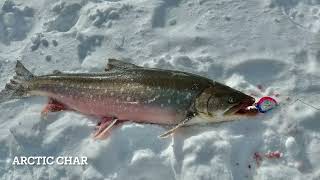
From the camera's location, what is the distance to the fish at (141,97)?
5.20 meters

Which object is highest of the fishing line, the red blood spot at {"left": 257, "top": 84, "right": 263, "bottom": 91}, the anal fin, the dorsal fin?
the dorsal fin

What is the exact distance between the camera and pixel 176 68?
6246mm

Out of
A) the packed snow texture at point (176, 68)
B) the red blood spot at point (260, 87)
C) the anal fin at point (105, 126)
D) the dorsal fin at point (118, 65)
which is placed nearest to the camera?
the packed snow texture at point (176, 68)

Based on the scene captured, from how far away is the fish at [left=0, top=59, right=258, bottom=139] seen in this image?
5.20 metres

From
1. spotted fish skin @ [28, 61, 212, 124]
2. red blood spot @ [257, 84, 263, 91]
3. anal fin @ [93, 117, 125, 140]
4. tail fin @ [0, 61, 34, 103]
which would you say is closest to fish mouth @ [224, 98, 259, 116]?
spotted fish skin @ [28, 61, 212, 124]

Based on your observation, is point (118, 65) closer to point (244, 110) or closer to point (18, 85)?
point (18, 85)

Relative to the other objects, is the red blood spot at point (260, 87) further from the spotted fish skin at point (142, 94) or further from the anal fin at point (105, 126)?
the anal fin at point (105, 126)

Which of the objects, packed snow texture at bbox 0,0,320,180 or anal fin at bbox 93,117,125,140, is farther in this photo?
anal fin at bbox 93,117,125,140

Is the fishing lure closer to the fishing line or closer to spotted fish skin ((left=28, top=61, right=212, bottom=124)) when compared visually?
the fishing line

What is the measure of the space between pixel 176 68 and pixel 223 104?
4.12 ft

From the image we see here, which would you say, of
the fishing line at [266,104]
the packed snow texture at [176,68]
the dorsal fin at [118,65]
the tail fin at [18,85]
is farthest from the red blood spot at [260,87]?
the tail fin at [18,85]

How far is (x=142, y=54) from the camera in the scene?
21.7 feet

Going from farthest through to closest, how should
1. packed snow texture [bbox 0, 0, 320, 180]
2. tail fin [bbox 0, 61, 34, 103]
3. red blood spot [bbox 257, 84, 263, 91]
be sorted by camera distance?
1. tail fin [bbox 0, 61, 34, 103]
2. red blood spot [bbox 257, 84, 263, 91]
3. packed snow texture [bbox 0, 0, 320, 180]

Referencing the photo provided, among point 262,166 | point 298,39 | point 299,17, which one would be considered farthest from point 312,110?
point 299,17
